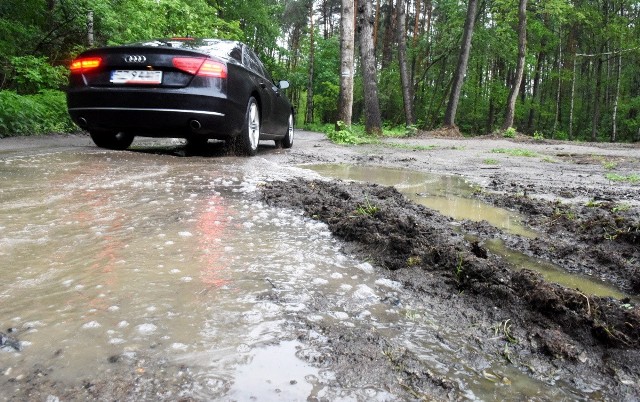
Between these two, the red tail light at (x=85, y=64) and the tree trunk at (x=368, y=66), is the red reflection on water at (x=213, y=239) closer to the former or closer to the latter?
the red tail light at (x=85, y=64)

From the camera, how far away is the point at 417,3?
30.0m

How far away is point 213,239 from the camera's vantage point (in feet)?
7.40

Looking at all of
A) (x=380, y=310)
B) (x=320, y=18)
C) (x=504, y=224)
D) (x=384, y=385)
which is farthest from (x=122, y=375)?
(x=320, y=18)

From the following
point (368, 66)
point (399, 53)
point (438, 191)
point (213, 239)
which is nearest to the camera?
point (213, 239)

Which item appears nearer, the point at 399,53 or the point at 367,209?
the point at 367,209

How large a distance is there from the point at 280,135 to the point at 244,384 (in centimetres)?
716

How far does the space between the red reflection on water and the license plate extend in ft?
8.64

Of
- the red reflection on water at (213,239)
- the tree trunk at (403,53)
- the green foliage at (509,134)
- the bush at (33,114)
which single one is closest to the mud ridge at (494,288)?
the red reflection on water at (213,239)

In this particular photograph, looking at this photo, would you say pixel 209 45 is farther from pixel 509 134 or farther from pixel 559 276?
pixel 509 134

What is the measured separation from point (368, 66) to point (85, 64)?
28.8ft

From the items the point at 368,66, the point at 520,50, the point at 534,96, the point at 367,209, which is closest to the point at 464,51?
the point at 520,50

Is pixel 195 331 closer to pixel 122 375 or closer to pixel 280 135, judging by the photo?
pixel 122 375

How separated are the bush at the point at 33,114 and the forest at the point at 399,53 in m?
0.02

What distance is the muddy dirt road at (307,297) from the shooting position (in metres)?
1.14
